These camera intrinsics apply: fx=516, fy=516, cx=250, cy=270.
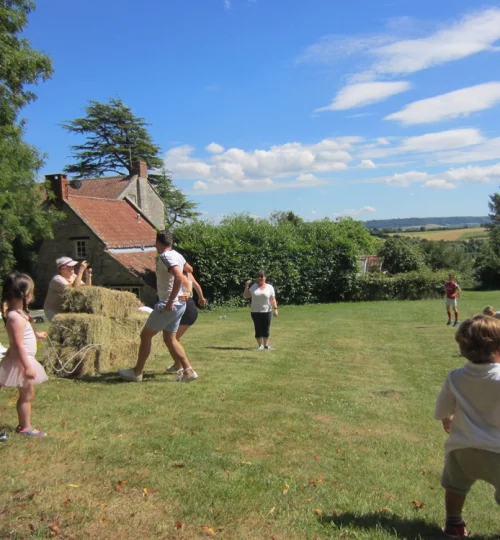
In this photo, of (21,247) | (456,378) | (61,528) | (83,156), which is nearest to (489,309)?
(456,378)

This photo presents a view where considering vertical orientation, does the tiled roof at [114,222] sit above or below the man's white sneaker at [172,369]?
above

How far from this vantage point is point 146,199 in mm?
49188

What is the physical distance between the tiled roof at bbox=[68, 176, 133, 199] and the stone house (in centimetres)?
703

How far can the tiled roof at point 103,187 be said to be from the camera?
4503cm

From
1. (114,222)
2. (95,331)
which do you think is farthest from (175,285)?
(114,222)

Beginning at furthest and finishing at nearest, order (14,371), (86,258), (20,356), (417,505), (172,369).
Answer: (86,258) < (172,369) < (14,371) < (20,356) < (417,505)

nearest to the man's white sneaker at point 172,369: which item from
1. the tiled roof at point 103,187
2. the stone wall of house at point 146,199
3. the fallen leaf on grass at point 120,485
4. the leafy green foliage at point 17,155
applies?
the fallen leaf on grass at point 120,485

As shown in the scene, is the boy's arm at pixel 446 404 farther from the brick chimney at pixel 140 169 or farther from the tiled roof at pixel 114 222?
the brick chimney at pixel 140 169

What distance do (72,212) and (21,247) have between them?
4.64 meters

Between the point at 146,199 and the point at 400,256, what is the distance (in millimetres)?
26900

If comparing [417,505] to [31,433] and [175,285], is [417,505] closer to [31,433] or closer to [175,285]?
[31,433]

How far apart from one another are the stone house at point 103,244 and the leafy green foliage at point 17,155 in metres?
1.26

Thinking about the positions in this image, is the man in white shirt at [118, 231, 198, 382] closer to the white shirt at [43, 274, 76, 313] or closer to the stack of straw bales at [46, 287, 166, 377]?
the stack of straw bales at [46, 287, 166, 377]

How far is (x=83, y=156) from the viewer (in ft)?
191
